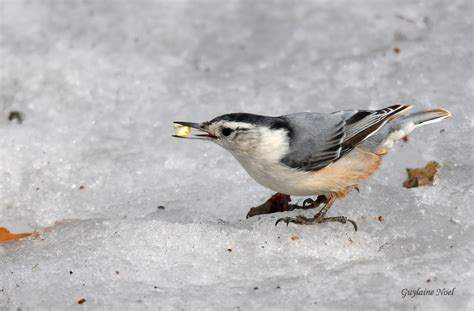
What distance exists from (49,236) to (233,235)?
99 cm

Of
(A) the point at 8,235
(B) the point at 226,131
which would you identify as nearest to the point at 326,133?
(B) the point at 226,131

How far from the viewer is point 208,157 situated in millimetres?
5141

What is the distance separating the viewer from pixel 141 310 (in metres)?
3.58

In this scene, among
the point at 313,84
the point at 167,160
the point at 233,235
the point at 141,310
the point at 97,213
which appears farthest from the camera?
the point at 313,84

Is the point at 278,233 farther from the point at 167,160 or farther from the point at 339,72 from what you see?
the point at 339,72

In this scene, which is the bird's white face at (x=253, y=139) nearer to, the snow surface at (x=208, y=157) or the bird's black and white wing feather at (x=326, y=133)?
the bird's black and white wing feather at (x=326, y=133)

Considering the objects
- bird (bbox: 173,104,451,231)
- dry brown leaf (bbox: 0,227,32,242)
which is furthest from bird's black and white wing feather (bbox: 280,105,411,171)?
dry brown leaf (bbox: 0,227,32,242)

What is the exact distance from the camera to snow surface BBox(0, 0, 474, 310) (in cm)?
374

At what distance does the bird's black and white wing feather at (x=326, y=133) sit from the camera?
4.02m

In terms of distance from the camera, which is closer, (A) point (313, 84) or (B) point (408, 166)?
(B) point (408, 166)

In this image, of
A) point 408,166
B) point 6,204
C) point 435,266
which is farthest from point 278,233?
point 6,204

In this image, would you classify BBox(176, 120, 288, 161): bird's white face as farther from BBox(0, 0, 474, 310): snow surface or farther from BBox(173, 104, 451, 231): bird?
BBox(0, 0, 474, 310): snow surface

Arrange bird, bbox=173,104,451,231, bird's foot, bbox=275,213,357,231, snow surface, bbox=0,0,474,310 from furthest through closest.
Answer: bird's foot, bbox=275,213,357,231, bird, bbox=173,104,451,231, snow surface, bbox=0,0,474,310

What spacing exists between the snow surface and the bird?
0.21 m
